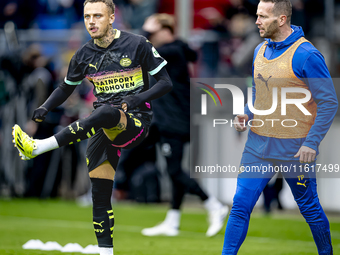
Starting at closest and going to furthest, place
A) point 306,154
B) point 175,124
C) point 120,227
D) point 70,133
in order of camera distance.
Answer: point 306,154, point 70,133, point 175,124, point 120,227

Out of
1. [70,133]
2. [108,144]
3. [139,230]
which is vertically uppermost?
[70,133]

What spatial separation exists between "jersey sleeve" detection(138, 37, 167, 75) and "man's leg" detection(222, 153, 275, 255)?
1.11 m

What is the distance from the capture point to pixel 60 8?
14.5 m

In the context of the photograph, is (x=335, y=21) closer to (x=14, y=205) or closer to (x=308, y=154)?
(x=14, y=205)

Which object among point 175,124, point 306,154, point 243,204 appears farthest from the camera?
point 175,124

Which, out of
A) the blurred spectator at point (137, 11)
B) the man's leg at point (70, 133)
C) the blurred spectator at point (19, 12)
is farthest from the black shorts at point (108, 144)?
the blurred spectator at point (19, 12)

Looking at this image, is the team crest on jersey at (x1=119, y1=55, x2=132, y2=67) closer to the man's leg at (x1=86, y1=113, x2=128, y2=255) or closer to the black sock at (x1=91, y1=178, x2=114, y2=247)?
the man's leg at (x1=86, y1=113, x2=128, y2=255)

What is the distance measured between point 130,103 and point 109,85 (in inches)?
15.1

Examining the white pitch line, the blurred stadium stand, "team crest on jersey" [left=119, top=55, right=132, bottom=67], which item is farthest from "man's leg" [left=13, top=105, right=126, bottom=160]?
the blurred stadium stand

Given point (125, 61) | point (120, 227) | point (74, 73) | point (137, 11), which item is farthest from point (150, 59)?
point (137, 11)

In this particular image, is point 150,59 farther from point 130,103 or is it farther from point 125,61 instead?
point 130,103

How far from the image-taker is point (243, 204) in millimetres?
4785

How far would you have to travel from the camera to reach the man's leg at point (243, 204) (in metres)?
4.77

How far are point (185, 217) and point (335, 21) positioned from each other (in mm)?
4816
